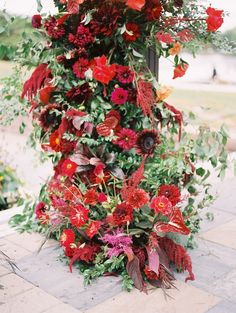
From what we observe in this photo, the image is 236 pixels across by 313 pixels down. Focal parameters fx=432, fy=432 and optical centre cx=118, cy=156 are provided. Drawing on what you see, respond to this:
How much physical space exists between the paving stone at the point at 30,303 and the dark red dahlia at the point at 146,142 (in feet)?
2.31

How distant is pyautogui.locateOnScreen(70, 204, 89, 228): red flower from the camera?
5.96 feet

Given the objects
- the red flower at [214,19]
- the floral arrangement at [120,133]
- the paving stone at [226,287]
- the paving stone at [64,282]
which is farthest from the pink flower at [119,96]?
the paving stone at [226,287]

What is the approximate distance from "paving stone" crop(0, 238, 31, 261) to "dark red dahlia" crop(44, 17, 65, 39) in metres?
1.04

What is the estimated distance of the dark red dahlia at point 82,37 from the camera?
1.79m

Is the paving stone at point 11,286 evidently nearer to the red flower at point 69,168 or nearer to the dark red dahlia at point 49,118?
the red flower at point 69,168

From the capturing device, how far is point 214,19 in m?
1.81

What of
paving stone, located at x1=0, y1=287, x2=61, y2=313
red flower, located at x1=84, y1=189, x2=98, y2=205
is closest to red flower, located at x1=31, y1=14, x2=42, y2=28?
red flower, located at x1=84, y1=189, x2=98, y2=205

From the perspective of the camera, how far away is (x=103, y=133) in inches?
73.7

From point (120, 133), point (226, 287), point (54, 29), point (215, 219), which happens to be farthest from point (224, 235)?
point (54, 29)

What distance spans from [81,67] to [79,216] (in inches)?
24.9

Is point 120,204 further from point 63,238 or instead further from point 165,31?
point 165,31

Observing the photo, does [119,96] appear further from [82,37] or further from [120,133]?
[82,37]

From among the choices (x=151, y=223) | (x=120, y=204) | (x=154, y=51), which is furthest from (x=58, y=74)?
(x=151, y=223)

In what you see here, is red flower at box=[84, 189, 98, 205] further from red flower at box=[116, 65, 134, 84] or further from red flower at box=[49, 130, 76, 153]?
red flower at box=[116, 65, 134, 84]
